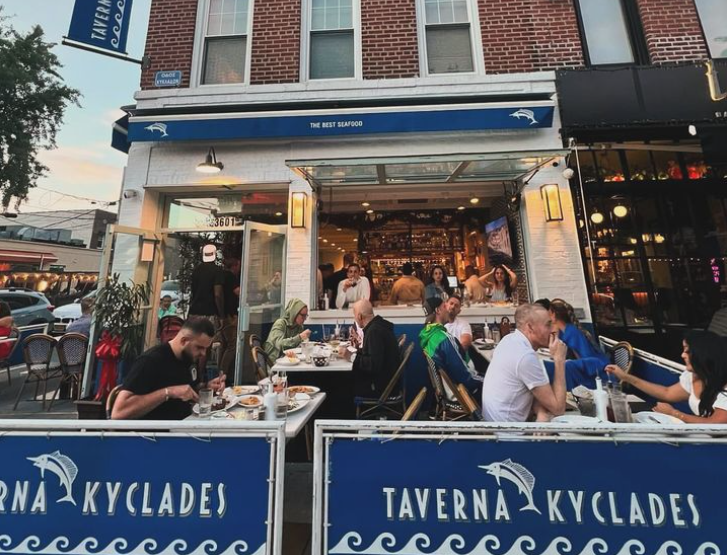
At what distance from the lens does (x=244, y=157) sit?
6199 mm

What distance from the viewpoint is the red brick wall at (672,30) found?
600cm

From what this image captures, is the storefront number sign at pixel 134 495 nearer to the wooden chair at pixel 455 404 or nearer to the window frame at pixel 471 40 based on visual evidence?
the wooden chair at pixel 455 404

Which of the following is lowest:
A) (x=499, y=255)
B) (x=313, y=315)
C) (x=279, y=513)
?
(x=279, y=513)

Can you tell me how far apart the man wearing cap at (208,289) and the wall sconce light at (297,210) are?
1729mm

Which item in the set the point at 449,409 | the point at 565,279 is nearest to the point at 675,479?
the point at 449,409

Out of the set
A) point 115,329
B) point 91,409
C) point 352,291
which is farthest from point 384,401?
point 115,329

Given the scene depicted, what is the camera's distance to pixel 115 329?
511 centimetres

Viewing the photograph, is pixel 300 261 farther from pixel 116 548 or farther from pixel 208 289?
pixel 116 548

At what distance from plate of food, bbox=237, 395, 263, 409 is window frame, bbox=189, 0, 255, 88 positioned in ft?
20.7

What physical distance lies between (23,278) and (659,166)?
1237 inches

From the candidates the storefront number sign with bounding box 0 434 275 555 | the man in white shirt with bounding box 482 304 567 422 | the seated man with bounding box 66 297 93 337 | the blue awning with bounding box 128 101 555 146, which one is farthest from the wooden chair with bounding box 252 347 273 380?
the blue awning with bounding box 128 101 555 146

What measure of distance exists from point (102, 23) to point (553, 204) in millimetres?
9056

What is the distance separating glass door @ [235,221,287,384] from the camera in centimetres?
546

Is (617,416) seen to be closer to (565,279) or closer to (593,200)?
(565,279)
